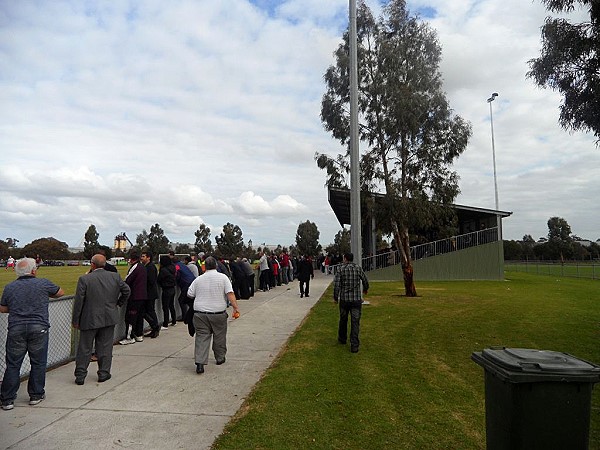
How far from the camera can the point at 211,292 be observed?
269 inches

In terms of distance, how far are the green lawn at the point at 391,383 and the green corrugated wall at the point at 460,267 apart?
16.9 metres

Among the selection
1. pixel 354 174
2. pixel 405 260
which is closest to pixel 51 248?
pixel 405 260

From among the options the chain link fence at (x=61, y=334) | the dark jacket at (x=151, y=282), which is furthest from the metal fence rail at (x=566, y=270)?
the chain link fence at (x=61, y=334)

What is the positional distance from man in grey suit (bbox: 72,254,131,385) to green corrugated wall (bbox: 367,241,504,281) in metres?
24.0

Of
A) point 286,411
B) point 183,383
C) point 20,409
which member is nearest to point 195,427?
point 286,411

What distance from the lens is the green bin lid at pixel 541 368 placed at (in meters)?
3.20

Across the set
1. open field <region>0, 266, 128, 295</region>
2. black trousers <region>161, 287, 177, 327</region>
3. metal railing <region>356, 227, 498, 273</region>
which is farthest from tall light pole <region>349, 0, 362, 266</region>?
metal railing <region>356, 227, 498, 273</region>

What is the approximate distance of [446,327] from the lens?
34.9ft

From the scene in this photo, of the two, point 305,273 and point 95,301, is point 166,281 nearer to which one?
point 95,301

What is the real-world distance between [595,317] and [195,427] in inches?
467

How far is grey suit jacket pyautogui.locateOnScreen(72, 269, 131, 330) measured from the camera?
6.05m

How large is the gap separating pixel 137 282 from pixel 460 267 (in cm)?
2544

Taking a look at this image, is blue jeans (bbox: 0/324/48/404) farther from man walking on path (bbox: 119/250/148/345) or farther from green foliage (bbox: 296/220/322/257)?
green foliage (bbox: 296/220/322/257)

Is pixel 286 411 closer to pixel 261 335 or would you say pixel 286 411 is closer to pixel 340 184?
pixel 261 335
